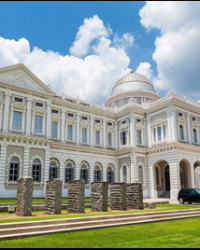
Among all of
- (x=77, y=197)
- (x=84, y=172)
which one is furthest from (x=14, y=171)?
(x=77, y=197)

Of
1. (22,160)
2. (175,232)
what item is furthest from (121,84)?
(175,232)

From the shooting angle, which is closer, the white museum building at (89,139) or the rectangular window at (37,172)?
the white museum building at (89,139)

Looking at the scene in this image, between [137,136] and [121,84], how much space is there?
45.1 ft

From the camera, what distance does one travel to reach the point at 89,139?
3631cm

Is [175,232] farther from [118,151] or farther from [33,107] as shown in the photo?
[118,151]

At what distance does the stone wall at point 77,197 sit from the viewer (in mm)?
13773

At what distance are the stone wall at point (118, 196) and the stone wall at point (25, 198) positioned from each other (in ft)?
18.5

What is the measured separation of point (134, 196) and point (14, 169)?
16.4 metres

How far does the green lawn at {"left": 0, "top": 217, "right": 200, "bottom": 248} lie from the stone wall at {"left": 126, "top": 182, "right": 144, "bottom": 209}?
6.41 m

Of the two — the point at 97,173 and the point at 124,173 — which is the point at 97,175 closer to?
the point at 97,173

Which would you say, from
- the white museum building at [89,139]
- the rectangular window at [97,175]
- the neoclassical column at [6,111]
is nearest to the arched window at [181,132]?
the white museum building at [89,139]

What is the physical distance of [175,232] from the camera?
9.24 metres

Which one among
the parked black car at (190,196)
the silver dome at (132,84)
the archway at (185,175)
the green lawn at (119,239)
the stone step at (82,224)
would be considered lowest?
the green lawn at (119,239)

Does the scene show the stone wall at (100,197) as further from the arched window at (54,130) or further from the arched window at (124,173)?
the arched window at (124,173)
